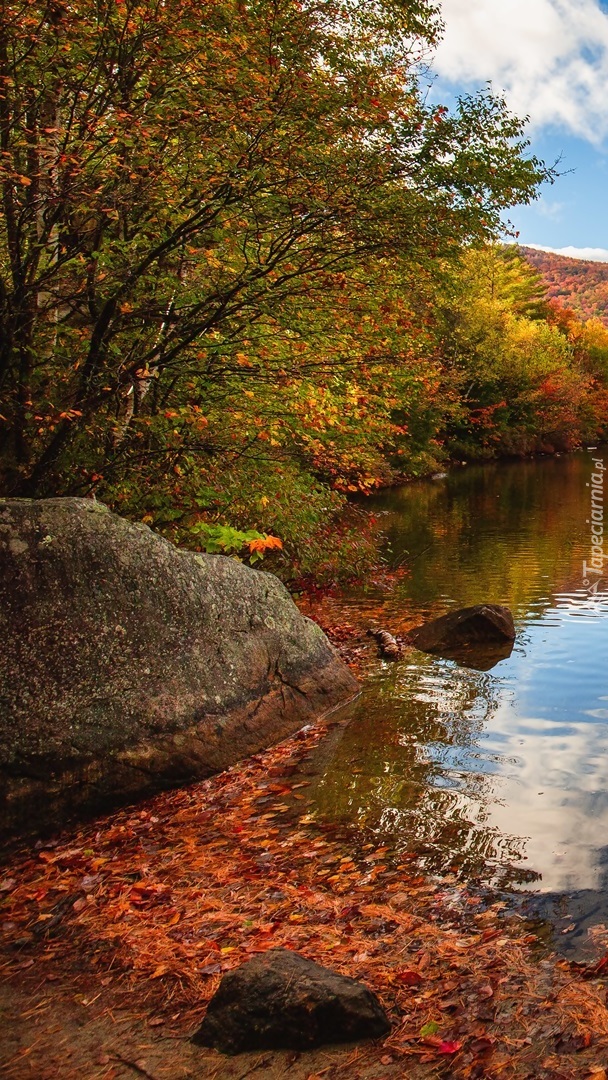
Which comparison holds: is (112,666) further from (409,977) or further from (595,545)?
(595,545)

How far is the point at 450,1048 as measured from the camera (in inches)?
147

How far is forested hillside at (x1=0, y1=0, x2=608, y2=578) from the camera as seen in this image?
7.84 metres

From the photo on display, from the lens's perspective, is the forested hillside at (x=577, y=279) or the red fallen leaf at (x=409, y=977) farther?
the forested hillside at (x=577, y=279)

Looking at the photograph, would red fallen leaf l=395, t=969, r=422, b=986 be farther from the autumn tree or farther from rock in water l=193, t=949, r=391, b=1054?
the autumn tree

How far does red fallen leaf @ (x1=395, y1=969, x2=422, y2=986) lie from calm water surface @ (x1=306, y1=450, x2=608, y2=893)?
1450mm

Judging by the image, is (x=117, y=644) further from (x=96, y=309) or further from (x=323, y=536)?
(x=323, y=536)

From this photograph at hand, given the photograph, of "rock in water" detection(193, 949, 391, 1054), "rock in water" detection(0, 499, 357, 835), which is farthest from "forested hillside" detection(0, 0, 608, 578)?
"rock in water" detection(193, 949, 391, 1054)

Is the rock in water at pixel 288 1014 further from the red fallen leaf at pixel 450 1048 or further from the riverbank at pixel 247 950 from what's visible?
the red fallen leaf at pixel 450 1048

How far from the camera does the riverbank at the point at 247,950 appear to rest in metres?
3.75

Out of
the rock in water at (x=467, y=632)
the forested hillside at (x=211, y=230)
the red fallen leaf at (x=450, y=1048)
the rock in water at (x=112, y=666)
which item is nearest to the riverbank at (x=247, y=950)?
the red fallen leaf at (x=450, y=1048)

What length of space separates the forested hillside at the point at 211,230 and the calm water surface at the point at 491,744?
282 cm

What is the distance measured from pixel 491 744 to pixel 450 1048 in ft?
15.8

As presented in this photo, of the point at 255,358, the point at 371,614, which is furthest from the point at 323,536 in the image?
the point at 255,358

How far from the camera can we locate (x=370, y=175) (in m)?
8.98
